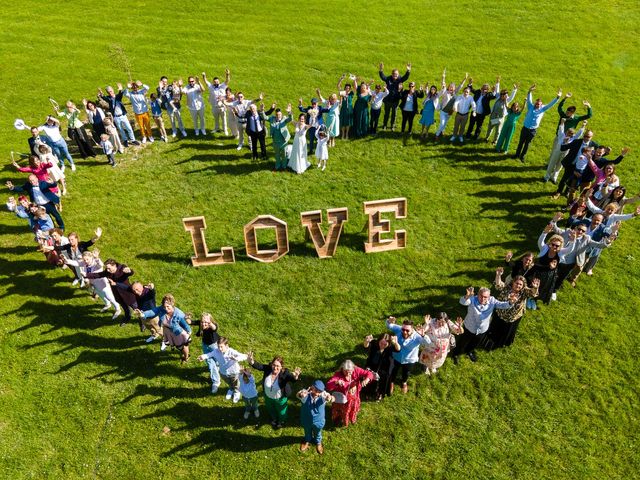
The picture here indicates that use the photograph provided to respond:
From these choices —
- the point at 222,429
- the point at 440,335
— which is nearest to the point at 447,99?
the point at 440,335

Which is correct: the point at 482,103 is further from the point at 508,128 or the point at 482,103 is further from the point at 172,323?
the point at 172,323

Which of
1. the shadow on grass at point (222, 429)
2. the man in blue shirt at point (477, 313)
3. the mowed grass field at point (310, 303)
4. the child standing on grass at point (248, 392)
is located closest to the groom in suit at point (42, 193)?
the mowed grass field at point (310, 303)

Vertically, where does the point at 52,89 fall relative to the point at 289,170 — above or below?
above

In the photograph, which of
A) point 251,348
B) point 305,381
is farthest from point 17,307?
point 305,381

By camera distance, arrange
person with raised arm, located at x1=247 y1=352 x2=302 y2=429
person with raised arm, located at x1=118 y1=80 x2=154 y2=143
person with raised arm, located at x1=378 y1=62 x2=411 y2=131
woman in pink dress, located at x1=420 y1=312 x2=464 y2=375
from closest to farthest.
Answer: person with raised arm, located at x1=247 y1=352 x2=302 y2=429, woman in pink dress, located at x1=420 y1=312 x2=464 y2=375, person with raised arm, located at x1=118 y1=80 x2=154 y2=143, person with raised arm, located at x1=378 y1=62 x2=411 y2=131

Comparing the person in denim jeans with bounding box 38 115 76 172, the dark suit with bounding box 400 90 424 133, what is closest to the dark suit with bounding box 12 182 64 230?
the person in denim jeans with bounding box 38 115 76 172

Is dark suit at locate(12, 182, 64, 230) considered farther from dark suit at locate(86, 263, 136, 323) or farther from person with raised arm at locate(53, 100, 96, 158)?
dark suit at locate(86, 263, 136, 323)

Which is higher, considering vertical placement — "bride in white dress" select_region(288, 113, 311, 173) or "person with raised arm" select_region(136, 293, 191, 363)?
"bride in white dress" select_region(288, 113, 311, 173)

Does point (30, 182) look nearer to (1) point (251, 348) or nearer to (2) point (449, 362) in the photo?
(1) point (251, 348)
